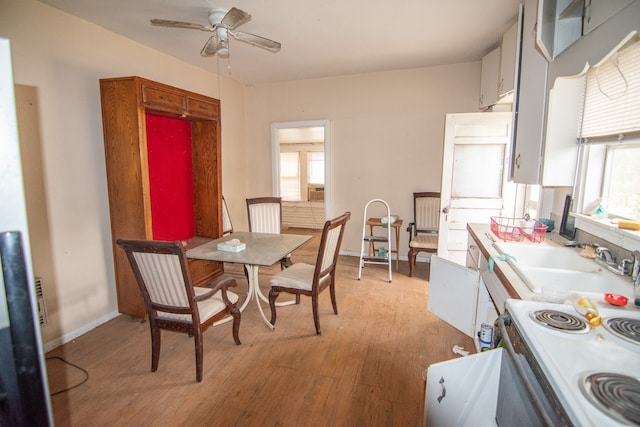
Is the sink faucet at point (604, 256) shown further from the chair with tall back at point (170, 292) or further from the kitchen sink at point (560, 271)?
the chair with tall back at point (170, 292)

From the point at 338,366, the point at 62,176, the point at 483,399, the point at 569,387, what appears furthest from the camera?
the point at 62,176

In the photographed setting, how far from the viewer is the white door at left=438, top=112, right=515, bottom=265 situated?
3.29 meters

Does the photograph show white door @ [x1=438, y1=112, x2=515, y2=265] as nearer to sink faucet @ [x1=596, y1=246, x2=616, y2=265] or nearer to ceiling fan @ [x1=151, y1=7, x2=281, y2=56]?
sink faucet @ [x1=596, y1=246, x2=616, y2=265]

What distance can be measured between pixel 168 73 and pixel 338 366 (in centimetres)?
346

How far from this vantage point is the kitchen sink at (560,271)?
1385mm

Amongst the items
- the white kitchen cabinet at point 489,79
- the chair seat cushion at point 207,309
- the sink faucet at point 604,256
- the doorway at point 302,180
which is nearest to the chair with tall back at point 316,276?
the chair seat cushion at point 207,309

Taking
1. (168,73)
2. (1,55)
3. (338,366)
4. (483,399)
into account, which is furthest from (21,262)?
(168,73)

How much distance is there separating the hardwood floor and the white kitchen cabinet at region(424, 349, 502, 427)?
1.89ft

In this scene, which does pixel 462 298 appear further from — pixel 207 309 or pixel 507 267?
pixel 207 309

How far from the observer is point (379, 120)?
170 inches

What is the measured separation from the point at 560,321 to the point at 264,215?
2.95 metres

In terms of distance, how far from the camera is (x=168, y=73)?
3500mm

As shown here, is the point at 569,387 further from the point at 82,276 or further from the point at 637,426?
the point at 82,276

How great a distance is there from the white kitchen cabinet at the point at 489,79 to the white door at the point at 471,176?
294mm
